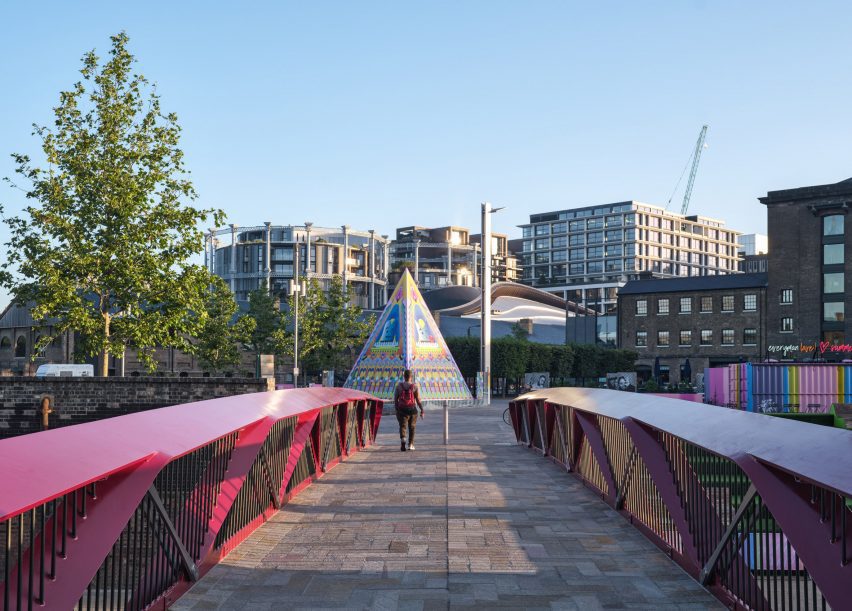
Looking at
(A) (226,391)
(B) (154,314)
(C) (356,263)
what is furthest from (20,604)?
(C) (356,263)

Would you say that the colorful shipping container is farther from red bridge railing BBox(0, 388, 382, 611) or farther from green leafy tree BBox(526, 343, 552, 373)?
green leafy tree BBox(526, 343, 552, 373)

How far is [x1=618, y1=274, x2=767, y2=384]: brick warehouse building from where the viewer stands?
246 ft

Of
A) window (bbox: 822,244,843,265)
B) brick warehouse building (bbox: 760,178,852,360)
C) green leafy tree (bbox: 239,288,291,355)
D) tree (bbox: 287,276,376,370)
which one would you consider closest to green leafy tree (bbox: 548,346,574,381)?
brick warehouse building (bbox: 760,178,852,360)

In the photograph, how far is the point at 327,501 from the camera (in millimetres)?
11070

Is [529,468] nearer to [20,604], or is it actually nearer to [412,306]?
[20,604]

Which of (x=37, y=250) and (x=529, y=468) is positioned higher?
(x=37, y=250)

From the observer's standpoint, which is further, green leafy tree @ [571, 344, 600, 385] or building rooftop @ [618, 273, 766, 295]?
building rooftop @ [618, 273, 766, 295]

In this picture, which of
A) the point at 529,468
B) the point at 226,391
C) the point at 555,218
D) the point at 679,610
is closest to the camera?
the point at 679,610

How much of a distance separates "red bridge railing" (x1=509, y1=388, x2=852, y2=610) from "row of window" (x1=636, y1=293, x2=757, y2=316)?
6807 centimetres

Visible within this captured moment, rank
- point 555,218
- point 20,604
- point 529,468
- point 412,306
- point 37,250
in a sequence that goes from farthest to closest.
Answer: point 555,218, point 412,306, point 37,250, point 529,468, point 20,604

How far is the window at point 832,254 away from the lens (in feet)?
232

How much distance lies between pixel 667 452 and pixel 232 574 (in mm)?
3667

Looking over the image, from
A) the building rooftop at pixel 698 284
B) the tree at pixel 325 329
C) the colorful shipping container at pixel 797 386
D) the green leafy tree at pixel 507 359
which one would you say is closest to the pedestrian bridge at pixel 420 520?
the colorful shipping container at pixel 797 386

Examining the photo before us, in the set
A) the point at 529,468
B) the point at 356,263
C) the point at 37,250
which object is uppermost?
the point at 356,263
